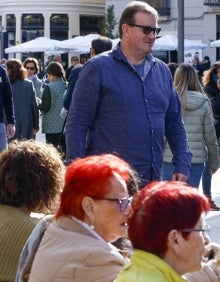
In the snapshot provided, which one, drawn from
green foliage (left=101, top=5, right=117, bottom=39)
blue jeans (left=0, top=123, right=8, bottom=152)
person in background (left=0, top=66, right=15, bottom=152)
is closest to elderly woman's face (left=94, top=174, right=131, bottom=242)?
blue jeans (left=0, top=123, right=8, bottom=152)

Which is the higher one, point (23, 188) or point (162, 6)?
point (23, 188)

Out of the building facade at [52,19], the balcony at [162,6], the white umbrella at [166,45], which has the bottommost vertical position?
the building facade at [52,19]

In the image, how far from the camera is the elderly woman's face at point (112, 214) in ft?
13.0

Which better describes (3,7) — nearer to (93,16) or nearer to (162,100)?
(93,16)

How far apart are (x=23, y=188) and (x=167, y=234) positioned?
1.57 metres

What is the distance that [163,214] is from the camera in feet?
10.4

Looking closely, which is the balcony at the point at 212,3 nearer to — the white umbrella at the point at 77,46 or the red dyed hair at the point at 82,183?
the white umbrella at the point at 77,46

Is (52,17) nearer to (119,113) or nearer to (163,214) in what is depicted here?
(119,113)

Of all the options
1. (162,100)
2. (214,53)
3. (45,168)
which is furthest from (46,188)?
(214,53)

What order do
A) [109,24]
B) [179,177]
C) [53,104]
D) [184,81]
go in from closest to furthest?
A: [179,177], [184,81], [53,104], [109,24]

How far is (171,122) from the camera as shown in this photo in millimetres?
5883

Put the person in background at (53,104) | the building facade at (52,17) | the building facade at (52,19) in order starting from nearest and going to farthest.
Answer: the person in background at (53,104) → the building facade at (52,17) → the building facade at (52,19)

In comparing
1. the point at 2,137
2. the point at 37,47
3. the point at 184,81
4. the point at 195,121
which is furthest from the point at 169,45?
the point at 184,81

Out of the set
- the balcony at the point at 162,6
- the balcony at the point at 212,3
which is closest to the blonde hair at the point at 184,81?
the balcony at the point at 212,3
